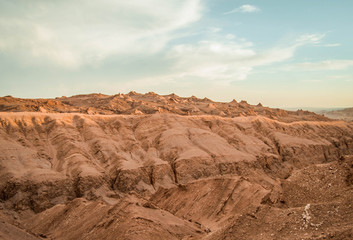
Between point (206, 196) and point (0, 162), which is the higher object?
point (0, 162)

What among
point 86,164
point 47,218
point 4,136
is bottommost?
point 47,218

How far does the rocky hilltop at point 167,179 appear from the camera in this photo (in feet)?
48.4

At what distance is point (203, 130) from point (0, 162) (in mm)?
25742

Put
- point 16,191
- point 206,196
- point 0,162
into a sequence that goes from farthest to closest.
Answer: point 0,162
point 16,191
point 206,196

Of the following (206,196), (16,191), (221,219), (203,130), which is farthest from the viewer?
(203,130)

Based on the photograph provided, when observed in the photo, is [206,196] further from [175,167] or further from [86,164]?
[86,164]

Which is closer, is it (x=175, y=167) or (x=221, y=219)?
(x=221, y=219)

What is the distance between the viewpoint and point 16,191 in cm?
2645

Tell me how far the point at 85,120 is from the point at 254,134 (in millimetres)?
26563

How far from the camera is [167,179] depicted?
110 feet

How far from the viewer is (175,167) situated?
115ft

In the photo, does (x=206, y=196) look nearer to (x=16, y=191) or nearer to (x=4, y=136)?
(x=16, y=191)

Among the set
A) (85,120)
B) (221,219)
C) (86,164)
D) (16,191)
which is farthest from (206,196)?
(85,120)

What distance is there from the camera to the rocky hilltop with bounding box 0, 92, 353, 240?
48.4 feet
